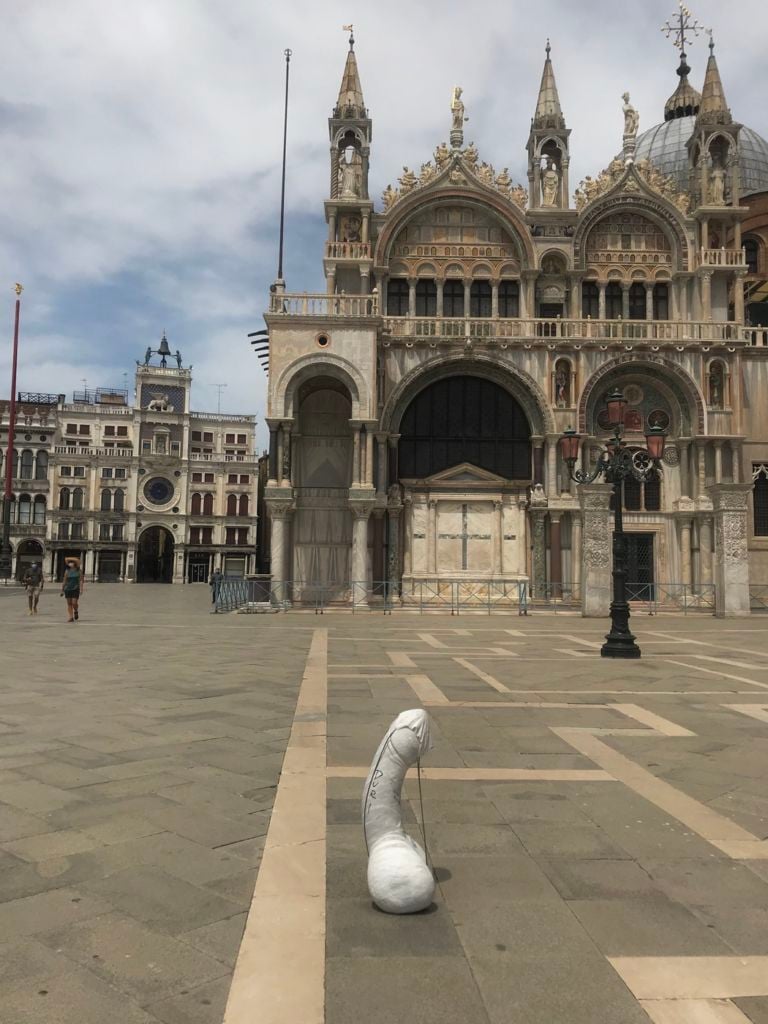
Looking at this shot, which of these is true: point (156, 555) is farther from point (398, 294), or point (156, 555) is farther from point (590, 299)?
point (590, 299)

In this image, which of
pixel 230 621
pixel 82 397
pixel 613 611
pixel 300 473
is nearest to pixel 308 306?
pixel 300 473

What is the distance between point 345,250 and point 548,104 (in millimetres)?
11085

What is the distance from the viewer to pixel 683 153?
1863 inches

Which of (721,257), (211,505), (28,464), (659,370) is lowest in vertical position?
(211,505)

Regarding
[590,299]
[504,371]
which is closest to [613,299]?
[590,299]

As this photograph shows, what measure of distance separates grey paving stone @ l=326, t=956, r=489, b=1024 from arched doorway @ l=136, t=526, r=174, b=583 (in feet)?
238

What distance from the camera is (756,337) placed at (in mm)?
32062

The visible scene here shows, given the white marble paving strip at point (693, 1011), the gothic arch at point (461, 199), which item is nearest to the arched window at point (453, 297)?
the gothic arch at point (461, 199)

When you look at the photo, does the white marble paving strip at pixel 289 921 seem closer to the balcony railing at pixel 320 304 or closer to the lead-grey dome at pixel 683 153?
the balcony railing at pixel 320 304

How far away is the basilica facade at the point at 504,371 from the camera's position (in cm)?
2883

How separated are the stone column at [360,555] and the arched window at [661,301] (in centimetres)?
1587

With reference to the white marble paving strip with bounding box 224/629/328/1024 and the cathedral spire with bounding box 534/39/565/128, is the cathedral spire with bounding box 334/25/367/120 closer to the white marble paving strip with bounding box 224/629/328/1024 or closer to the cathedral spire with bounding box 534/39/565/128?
the cathedral spire with bounding box 534/39/565/128

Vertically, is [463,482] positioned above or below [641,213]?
below

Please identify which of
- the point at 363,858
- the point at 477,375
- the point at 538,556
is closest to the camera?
the point at 363,858
